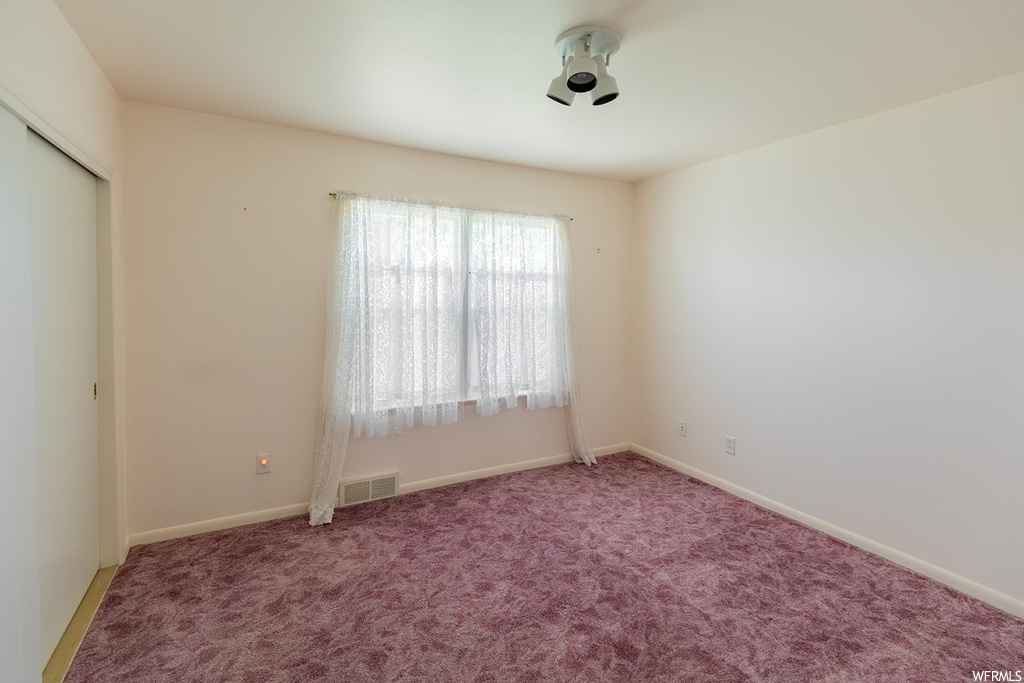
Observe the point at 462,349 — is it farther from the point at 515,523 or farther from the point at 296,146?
the point at 296,146

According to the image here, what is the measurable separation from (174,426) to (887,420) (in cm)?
422

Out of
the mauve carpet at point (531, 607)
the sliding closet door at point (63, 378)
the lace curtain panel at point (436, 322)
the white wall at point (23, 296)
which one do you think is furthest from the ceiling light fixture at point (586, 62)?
the mauve carpet at point (531, 607)

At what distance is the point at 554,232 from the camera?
3.95m

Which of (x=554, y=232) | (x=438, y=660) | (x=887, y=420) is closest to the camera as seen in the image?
(x=438, y=660)

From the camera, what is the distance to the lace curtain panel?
10.2 ft

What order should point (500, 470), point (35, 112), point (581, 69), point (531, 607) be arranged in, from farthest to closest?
1. point (500, 470)
2. point (531, 607)
3. point (581, 69)
4. point (35, 112)

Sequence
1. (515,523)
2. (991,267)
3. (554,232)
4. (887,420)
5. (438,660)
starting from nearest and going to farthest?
1. (438,660)
2. (991,267)
3. (887,420)
4. (515,523)
5. (554,232)

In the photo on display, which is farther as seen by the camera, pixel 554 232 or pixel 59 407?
pixel 554 232

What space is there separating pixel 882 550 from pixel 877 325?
4.28 ft

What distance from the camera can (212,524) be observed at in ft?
9.35

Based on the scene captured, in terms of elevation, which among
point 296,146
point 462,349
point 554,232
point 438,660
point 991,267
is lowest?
point 438,660

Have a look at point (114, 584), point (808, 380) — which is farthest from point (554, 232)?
point (114, 584)

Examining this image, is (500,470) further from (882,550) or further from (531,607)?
(882,550)

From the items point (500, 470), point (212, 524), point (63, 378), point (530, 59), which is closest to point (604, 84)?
point (530, 59)
